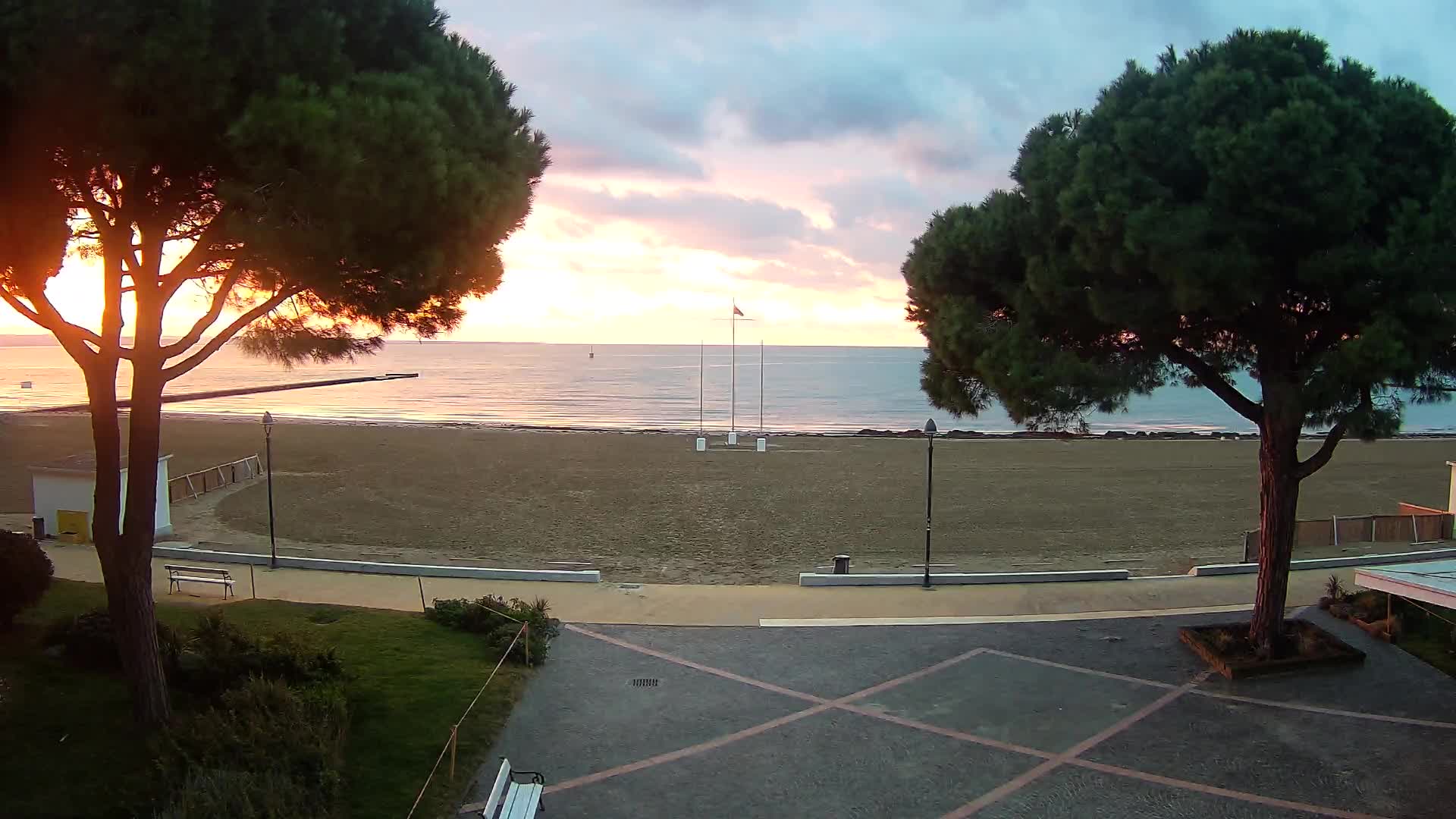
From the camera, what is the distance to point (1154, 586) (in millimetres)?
16031

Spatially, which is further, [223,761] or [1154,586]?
[1154,586]

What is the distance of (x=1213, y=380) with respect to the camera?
460 inches

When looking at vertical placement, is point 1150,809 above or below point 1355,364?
below

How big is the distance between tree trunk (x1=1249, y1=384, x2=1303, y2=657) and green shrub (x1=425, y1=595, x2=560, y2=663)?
917 centimetres

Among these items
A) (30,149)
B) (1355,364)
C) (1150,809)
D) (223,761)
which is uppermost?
(30,149)

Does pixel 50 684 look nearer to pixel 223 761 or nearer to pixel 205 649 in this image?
pixel 205 649

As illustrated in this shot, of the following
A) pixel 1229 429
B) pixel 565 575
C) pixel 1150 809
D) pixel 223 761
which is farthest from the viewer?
pixel 1229 429

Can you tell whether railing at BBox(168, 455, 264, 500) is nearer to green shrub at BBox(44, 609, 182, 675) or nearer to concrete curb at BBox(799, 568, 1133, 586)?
green shrub at BBox(44, 609, 182, 675)

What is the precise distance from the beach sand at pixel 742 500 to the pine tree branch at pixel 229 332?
9.93 metres

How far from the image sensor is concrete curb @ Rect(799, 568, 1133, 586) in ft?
53.2

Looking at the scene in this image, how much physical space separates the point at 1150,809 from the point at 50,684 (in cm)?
1023

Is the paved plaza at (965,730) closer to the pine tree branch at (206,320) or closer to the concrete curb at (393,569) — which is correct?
the concrete curb at (393,569)

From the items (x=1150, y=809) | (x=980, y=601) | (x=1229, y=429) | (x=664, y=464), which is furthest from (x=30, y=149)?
(x=1229, y=429)

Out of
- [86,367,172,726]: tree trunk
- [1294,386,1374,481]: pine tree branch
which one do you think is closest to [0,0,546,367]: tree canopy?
[86,367,172,726]: tree trunk
